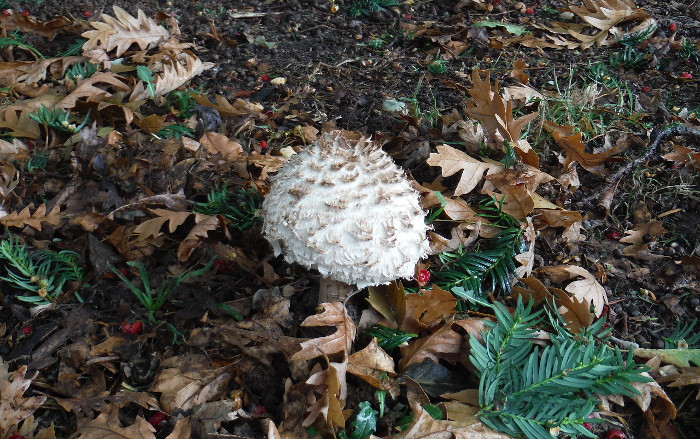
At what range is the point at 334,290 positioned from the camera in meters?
2.43

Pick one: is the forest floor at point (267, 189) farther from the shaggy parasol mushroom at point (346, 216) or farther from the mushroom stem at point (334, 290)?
the shaggy parasol mushroom at point (346, 216)

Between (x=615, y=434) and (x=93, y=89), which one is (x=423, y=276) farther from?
(x=93, y=89)

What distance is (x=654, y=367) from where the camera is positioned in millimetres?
2338

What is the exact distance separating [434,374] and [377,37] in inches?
127

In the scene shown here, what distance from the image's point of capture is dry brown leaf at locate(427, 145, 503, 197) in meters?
2.93

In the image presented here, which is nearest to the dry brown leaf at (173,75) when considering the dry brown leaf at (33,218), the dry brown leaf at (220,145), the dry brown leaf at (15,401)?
the dry brown leaf at (220,145)

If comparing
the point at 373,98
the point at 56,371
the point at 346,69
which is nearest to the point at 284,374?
the point at 56,371

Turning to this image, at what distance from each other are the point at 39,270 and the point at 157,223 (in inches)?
22.7

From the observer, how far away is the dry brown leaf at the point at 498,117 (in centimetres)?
308

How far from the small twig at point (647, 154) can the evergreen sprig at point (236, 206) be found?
6.07 feet

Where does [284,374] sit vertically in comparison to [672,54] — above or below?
below

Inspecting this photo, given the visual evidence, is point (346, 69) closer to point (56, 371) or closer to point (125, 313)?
point (125, 313)

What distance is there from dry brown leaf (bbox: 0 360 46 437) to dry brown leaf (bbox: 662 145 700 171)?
11.3ft

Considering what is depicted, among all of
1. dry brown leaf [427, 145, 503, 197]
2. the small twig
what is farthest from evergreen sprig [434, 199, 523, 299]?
the small twig
